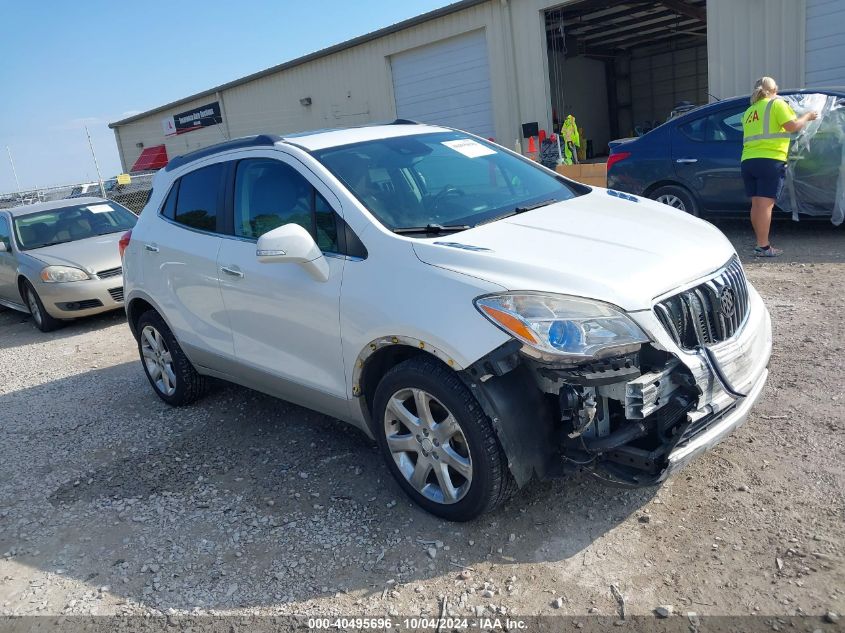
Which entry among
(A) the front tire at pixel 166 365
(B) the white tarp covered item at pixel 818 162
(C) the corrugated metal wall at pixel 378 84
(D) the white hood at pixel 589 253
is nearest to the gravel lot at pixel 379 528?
(A) the front tire at pixel 166 365

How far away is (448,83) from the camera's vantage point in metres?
17.6

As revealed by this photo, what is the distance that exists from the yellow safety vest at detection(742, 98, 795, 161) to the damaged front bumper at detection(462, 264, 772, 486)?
5058mm

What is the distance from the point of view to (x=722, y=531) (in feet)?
9.70

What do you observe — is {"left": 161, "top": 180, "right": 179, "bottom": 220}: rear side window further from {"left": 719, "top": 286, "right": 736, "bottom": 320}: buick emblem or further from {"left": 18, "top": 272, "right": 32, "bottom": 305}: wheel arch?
{"left": 18, "top": 272, "right": 32, "bottom": 305}: wheel arch

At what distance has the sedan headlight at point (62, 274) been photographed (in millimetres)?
8484

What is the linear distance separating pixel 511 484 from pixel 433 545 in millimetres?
464

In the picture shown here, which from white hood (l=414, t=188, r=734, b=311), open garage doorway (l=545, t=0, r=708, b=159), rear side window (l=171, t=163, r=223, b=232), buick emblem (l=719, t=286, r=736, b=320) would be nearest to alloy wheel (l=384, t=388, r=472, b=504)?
white hood (l=414, t=188, r=734, b=311)

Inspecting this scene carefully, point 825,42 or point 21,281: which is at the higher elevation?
point 825,42

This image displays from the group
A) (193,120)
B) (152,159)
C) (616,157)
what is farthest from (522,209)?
(152,159)

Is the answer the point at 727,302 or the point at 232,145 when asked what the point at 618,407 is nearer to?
the point at 727,302

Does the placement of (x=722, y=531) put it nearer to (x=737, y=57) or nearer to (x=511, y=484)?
(x=511, y=484)

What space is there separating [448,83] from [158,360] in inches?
554

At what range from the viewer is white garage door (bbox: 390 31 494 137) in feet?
55.6

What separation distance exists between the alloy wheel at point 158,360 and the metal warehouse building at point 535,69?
1157 centimetres
